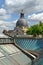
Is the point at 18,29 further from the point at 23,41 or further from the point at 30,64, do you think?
the point at 30,64

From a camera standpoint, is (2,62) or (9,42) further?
(9,42)

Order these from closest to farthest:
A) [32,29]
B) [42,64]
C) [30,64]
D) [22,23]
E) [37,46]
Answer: [30,64] → [42,64] → [37,46] → [32,29] → [22,23]

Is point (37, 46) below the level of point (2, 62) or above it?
below

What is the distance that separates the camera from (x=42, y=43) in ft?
259

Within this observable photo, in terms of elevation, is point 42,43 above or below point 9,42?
below

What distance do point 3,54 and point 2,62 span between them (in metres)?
2.78

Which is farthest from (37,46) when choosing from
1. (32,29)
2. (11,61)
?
(32,29)

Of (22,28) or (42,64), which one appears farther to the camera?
(22,28)

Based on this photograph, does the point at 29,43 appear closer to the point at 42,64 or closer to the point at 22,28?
the point at 42,64

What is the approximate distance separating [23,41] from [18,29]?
113847mm

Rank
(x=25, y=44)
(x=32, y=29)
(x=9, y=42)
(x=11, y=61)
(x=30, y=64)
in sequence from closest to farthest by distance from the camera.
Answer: (x=11, y=61) < (x=30, y=64) < (x=9, y=42) < (x=25, y=44) < (x=32, y=29)

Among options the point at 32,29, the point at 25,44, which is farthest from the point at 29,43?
the point at 32,29

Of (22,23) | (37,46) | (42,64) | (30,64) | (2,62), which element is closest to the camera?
(2,62)

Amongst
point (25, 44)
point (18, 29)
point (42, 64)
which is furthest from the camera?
point (18, 29)
